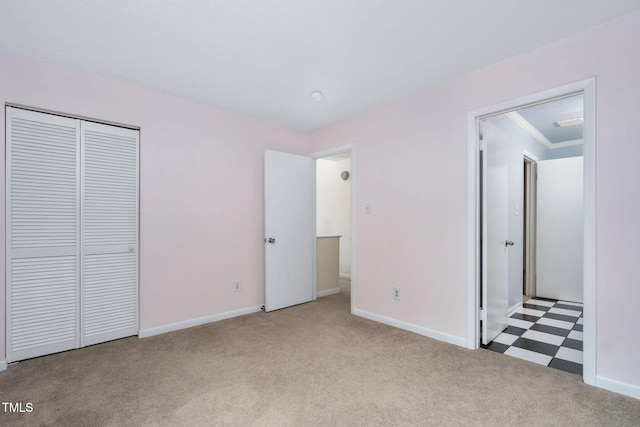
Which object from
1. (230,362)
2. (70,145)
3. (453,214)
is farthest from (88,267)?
(453,214)

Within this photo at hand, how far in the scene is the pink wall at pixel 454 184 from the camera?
189 centimetres

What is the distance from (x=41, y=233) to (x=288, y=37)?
8.22ft

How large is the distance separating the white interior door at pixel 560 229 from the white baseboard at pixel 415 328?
99.5 inches

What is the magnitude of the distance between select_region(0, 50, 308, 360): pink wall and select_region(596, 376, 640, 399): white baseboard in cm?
316

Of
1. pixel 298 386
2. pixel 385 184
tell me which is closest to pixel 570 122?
pixel 385 184

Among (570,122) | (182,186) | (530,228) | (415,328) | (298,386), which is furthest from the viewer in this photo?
(530,228)

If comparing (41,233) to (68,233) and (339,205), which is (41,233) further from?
(339,205)

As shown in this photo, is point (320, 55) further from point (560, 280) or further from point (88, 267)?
point (560, 280)

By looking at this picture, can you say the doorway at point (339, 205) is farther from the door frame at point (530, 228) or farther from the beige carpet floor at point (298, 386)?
the door frame at point (530, 228)

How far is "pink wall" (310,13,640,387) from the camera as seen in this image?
6.19ft

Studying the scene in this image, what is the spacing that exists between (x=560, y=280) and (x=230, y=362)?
14.5 feet

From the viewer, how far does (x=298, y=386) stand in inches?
79.3


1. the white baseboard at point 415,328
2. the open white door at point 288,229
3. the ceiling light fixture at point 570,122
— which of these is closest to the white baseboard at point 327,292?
the open white door at point 288,229

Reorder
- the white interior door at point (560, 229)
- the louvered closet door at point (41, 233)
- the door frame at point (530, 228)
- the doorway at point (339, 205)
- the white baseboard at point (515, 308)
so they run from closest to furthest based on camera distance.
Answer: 1. the louvered closet door at point (41, 233)
2. the white baseboard at point (515, 308)
3. the white interior door at point (560, 229)
4. the door frame at point (530, 228)
5. the doorway at point (339, 205)
